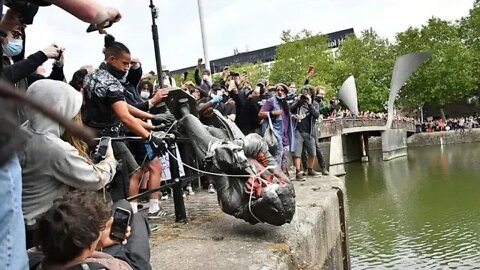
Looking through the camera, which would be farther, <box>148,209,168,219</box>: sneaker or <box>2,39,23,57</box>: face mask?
<box>148,209,168,219</box>: sneaker

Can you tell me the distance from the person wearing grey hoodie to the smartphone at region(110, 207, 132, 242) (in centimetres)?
21

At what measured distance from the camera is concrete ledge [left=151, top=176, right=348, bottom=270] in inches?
135

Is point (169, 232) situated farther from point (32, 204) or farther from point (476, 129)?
point (476, 129)

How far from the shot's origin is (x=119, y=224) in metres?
2.33

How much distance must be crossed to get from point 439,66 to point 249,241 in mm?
45914

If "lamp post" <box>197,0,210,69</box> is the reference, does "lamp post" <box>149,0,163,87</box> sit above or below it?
below

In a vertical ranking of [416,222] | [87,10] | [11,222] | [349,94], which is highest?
[349,94]

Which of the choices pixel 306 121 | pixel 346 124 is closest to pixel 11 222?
pixel 306 121

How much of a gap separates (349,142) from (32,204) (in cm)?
3286

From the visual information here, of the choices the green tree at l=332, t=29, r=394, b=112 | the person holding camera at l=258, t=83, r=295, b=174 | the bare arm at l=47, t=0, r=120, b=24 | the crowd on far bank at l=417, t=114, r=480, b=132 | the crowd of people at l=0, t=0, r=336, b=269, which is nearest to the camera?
the bare arm at l=47, t=0, r=120, b=24

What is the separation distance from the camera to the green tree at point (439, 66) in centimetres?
4641

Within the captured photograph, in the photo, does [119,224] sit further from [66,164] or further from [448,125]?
[448,125]

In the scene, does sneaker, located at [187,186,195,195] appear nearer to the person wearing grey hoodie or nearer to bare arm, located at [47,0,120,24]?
the person wearing grey hoodie

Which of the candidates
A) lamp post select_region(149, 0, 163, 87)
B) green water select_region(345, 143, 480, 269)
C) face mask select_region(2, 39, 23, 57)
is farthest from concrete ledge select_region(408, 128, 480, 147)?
face mask select_region(2, 39, 23, 57)
